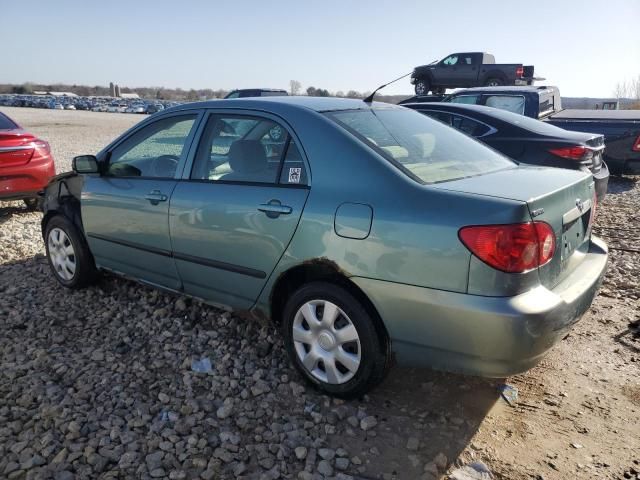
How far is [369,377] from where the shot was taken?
9.16 ft

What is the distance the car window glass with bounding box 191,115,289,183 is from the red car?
15.2 ft

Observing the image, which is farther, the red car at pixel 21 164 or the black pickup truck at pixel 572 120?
the black pickup truck at pixel 572 120

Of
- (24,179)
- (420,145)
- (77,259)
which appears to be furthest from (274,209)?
(24,179)

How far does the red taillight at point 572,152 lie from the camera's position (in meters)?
5.94

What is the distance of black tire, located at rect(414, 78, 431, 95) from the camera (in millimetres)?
→ 23422

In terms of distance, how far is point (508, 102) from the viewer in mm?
8891

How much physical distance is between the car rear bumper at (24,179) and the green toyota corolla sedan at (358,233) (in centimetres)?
372

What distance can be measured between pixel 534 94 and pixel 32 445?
336 inches

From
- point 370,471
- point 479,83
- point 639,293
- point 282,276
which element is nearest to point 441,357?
point 370,471

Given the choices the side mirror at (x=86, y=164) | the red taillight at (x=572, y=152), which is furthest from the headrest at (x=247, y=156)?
the red taillight at (x=572, y=152)

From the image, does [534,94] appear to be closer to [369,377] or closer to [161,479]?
[369,377]

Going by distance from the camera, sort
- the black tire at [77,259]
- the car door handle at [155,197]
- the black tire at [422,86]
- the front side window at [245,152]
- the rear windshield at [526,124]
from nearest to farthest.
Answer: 1. the front side window at [245,152]
2. the car door handle at [155,197]
3. the black tire at [77,259]
4. the rear windshield at [526,124]
5. the black tire at [422,86]

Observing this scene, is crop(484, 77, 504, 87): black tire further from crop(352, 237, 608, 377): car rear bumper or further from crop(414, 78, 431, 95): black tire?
crop(352, 237, 608, 377): car rear bumper

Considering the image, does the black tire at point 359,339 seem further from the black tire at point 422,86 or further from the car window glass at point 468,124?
the black tire at point 422,86
